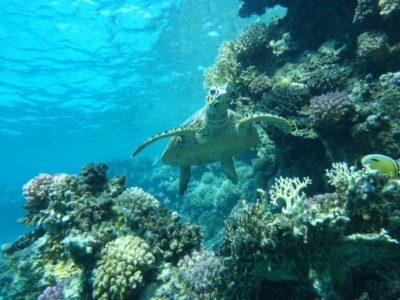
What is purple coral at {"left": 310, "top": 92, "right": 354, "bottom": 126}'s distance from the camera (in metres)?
4.88

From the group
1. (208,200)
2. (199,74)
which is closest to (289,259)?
(208,200)

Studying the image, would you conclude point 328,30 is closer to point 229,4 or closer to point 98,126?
point 229,4

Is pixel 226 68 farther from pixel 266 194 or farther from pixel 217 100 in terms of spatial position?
pixel 266 194

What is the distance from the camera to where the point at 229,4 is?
16.5 meters

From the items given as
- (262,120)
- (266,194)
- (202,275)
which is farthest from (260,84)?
(202,275)

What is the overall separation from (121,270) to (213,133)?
3.42 m

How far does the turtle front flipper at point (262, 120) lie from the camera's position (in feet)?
16.9

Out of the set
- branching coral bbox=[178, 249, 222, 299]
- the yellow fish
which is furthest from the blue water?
branching coral bbox=[178, 249, 222, 299]

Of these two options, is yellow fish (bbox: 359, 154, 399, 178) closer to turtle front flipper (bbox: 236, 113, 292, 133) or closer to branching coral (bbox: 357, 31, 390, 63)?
turtle front flipper (bbox: 236, 113, 292, 133)

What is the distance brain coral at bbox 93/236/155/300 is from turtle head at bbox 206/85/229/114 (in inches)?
118

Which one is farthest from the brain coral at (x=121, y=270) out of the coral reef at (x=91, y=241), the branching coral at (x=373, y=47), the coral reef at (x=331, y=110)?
the branching coral at (x=373, y=47)

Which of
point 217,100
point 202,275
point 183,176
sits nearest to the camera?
point 202,275

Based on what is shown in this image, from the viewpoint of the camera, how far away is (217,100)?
4.88 meters

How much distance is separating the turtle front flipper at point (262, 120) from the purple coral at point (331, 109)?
56 cm
